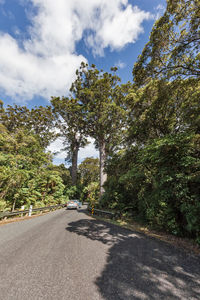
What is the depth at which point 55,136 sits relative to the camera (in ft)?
83.7

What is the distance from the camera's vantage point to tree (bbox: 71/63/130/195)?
603 inches

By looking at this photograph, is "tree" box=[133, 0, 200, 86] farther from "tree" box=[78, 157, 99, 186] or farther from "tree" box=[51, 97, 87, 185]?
"tree" box=[78, 157, 99, 186]

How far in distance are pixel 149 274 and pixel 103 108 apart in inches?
602

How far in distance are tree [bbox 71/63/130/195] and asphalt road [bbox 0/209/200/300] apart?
1107 centimetres

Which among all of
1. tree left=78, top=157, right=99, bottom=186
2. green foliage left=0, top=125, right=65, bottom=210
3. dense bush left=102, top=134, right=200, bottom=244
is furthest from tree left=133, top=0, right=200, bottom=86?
tree left=78, top=157, right=99, bottom=186

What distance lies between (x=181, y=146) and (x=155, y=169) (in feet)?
6.03

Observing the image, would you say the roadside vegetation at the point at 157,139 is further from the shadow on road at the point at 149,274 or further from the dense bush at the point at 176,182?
the shadow on road at the point at 149,274

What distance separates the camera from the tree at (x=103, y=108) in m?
15.3

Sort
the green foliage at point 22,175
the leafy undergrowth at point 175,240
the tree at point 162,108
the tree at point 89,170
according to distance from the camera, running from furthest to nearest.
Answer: the tree at point 89,170 → the green foliage at point 22,175 → the tree at point 162,108 → the leafy undergrowth at point 175,240

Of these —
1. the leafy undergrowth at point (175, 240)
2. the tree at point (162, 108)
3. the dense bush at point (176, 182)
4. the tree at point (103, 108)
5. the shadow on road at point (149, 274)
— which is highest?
the tree at point (103, 108)

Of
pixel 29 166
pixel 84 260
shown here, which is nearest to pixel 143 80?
pixel 84 260

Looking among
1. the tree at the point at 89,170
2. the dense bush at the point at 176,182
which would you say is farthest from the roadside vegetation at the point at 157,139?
the tree at the point at 89,170

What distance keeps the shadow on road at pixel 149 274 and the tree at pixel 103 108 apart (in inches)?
443

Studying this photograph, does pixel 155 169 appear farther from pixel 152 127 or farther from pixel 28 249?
pixel 28 249
